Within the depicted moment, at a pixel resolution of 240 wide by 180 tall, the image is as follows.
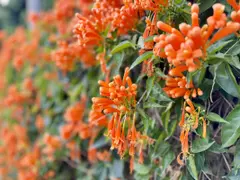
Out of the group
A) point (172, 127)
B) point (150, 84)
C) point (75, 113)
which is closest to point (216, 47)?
point (150, 84)

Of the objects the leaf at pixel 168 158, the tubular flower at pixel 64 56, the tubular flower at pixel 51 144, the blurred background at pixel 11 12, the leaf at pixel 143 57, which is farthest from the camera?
the blurred background at pixel 11 12

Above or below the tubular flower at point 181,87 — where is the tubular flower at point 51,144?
below

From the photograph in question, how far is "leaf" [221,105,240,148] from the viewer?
858mm

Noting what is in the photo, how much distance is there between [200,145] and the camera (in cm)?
96

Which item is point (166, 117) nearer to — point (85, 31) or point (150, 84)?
point (150, 84)

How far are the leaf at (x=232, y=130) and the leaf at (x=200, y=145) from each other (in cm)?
6

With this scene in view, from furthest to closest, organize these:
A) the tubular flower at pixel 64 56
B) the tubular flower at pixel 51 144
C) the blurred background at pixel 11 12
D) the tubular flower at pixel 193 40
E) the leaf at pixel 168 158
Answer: the blurred background at pixel 11 12 → the tubular flower at pixel 51 144 → the tubular flower at pixel 64 56 → the leaf at pixel 168 158 → the tubular flower at pixel 193 40

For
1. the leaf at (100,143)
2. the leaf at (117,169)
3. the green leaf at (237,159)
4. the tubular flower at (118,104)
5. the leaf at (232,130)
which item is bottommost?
the leaf at (117,169)

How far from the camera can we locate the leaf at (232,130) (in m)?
0.86

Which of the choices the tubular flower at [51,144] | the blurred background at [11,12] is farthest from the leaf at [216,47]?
the blurred background at [11,12]

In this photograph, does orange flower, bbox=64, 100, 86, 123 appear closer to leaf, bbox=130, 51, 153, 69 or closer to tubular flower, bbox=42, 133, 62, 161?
tubular flower, bbox=42, 133, 62, 161

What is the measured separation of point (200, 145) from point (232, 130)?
12cm

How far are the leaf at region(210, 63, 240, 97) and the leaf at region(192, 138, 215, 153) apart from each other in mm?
162

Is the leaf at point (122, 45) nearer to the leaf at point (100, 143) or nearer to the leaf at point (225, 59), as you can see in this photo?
the leaf at point (225, 59)
